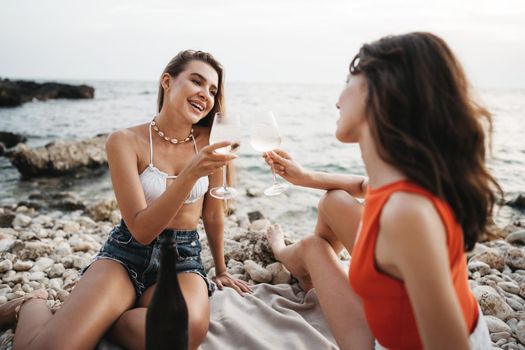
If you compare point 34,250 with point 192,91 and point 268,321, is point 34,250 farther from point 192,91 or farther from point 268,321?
point 268,321

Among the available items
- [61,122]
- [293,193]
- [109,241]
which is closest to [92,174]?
[293,193]

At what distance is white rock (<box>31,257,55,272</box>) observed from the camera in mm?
4864

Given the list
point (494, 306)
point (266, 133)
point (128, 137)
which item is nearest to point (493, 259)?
point (494, 306)

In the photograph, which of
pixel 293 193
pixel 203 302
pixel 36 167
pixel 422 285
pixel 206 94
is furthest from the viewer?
pixel 36 167

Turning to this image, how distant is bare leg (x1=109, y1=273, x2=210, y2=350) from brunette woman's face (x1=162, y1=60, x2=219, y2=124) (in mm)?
1368

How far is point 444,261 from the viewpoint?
1.46m

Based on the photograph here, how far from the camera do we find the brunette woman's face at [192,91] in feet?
11.1

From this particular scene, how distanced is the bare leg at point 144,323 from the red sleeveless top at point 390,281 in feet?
4.55

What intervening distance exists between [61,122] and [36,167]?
49.6ft

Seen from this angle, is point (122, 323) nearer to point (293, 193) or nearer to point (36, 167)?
point (293, 193)

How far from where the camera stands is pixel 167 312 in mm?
1982

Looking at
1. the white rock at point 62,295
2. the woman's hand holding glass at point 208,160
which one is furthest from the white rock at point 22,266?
the woman's hand holding glass at point 208,160

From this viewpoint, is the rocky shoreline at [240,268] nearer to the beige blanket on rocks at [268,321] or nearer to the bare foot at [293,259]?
the bare foot at [293,259]

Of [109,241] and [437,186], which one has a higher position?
[437,186]
